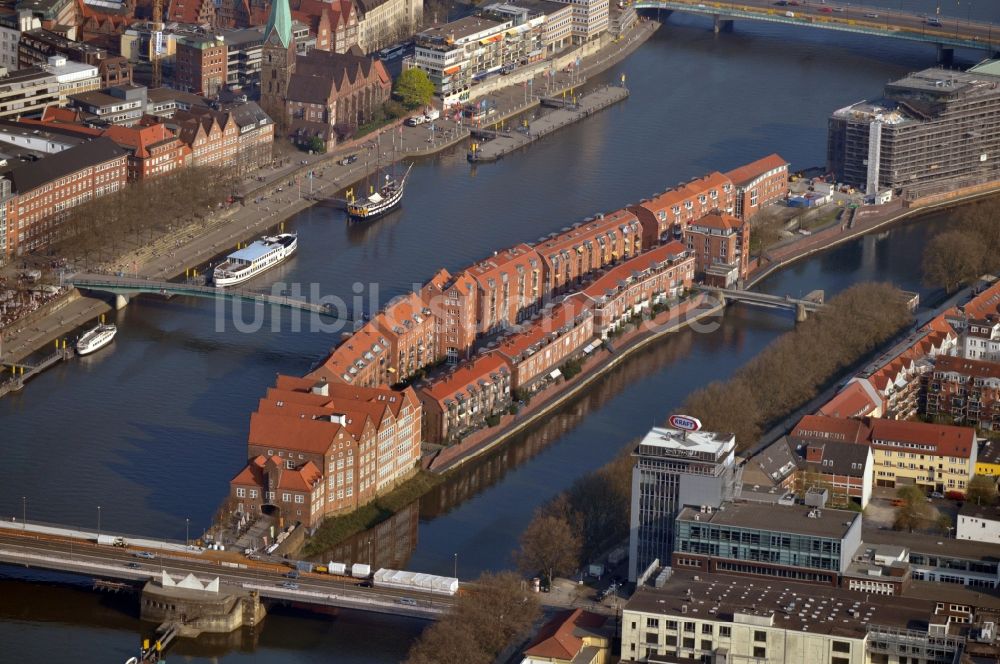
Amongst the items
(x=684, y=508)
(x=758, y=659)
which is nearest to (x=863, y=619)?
(x=758, y=659)

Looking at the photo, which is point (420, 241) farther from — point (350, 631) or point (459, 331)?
point (350, 631)

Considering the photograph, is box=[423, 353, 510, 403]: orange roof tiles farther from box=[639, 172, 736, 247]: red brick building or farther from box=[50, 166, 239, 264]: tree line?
box=[50, 166, 239, 264]: tree line

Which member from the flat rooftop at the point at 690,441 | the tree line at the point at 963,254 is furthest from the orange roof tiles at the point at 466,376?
the tree line at the point at 963,254

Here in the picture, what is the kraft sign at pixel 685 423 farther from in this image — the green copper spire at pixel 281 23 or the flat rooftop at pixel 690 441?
the green copper spire at pixel 281 23

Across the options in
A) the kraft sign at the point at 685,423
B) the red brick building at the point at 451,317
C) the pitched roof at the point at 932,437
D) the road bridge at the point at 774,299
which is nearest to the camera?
the kraft sign at the point at 685,423


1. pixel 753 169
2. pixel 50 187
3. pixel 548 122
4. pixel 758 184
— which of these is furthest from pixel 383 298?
pixel 548 122

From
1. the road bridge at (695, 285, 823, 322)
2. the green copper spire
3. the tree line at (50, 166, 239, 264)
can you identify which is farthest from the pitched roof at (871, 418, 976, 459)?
the green copper spire

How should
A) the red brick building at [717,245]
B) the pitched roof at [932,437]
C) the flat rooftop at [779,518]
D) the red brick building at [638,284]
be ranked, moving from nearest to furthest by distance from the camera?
the flat rooftop at [779,518] → the pitched roof at [932,437] → the red brick building at [638,284] → the red brick building at [717,245]
